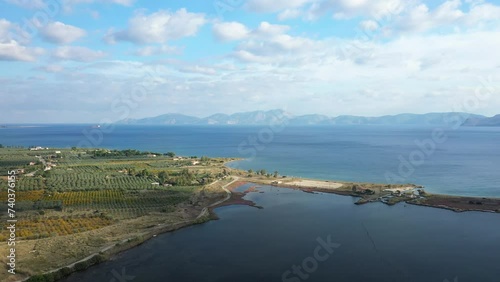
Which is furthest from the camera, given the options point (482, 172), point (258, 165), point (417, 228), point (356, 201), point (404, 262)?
point (258, 165)

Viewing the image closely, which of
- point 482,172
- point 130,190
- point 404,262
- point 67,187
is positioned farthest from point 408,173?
point 67,187

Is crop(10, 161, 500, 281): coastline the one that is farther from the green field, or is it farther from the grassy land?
the green field

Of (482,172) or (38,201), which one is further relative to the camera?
(482,172)

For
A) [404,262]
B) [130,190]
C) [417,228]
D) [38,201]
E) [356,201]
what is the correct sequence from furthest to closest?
[130,190], [356,201], [38,201], [417,228], [404,262]

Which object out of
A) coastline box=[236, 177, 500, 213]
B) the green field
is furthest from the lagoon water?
the green field

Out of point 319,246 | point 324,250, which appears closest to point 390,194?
point 319,246

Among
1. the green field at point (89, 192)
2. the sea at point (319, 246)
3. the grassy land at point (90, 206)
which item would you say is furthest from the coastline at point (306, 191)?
the green field at point (89, 192)

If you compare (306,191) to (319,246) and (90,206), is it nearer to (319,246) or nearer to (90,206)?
(319,246)

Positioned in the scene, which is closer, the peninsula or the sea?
the sea

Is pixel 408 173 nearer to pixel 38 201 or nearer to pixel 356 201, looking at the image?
pixel 356 201
